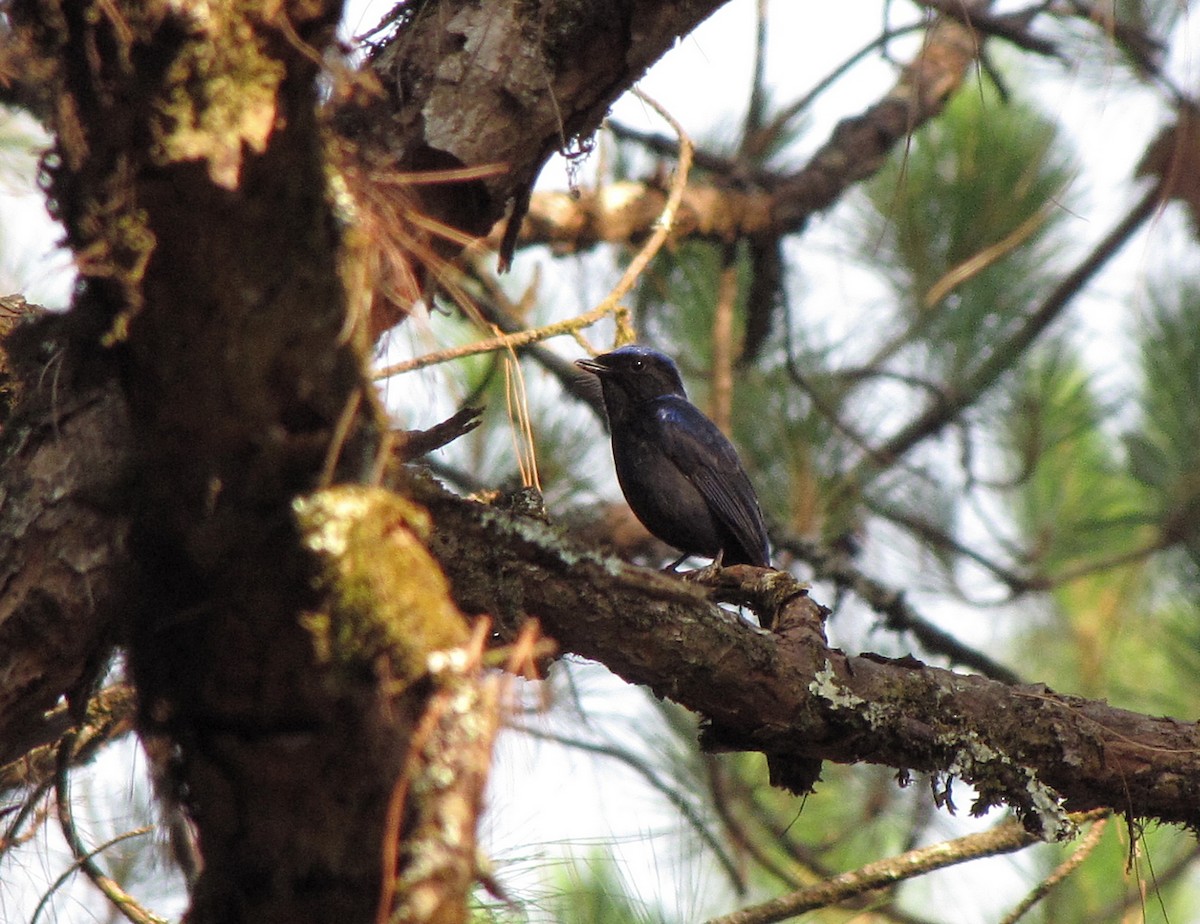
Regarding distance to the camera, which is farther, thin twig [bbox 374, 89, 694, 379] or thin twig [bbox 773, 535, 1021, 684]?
thin twig [bbox 773, 535, 1021, 684]

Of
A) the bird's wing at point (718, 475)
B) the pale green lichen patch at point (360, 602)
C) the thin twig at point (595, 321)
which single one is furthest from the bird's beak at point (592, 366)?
the pale green lichen patch at point (360, 602)

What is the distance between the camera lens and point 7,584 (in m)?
2.08

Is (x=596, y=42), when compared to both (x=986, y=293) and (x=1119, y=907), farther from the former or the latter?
(x=1119, y=907)

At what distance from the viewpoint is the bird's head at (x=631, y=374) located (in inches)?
223

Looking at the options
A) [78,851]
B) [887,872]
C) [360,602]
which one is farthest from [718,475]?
[360,602]

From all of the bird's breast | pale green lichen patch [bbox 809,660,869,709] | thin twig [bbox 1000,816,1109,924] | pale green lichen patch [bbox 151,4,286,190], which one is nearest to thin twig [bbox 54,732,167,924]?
pale green lichen patch [bbox 151,4,286,190]

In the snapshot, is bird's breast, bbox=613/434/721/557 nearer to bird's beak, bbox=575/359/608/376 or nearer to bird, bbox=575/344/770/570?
bird, bbox=575/344/770/570

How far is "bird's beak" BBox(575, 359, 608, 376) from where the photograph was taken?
554 cm

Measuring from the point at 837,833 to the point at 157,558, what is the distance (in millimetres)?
5362

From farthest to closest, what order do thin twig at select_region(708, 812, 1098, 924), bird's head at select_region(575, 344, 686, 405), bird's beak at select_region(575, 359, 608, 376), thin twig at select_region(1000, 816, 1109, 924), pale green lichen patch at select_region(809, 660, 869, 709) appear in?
bird's head at select_region(575, 344, 686, 405) < bird's beak at select_region(575, 359, 608, 376) < thin twig at select_region(1000, 816, 1109, 924) < thin twig at select_region(708, 812, 1098, 924) < pale green lichen patch at select_region(809, 660, 869, 709)

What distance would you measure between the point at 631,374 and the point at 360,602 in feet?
13.7

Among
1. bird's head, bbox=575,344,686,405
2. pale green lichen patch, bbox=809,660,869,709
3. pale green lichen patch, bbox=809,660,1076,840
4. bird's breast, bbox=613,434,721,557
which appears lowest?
pale green lichen patch, bbox=809,660,1076,840

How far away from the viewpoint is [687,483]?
17.3ft

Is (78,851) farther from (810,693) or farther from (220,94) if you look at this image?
(220,94)
